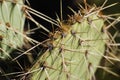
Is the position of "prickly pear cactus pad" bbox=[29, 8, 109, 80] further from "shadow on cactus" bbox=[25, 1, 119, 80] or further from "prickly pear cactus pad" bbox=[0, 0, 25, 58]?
"prickly pear cactus pad" bbox=[0, 0, 25, 58]

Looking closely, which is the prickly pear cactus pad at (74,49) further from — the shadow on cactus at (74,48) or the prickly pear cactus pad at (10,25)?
the prickly pear cactus pad at (10,25)

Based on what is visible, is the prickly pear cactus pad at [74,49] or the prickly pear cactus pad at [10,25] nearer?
the prickly pear cactus pad at [74,49]

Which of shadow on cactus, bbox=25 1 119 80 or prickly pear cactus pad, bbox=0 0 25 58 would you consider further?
prickly pear cactus pad, bbox=0 0 25 58

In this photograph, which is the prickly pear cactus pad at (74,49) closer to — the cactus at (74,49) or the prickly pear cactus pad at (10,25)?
the cactus at (74,49)

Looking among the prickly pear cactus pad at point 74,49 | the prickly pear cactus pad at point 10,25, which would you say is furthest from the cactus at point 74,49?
the prickly pear cactus pad at point 10,25

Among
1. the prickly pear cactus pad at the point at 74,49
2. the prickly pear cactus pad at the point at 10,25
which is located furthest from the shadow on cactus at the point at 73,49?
the prickly pear cactus pad at the point at 10,25

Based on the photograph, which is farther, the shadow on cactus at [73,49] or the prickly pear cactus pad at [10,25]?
the prickly pear cactus pad at [10,25]

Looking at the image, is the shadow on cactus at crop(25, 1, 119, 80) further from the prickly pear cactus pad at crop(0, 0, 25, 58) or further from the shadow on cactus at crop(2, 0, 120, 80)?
the prickly pear cactus pad at crop(0, 0, 25, 58)

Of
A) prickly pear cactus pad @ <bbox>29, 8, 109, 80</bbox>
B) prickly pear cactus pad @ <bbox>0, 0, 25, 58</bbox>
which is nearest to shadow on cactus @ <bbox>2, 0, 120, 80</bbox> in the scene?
prickly pear cactus pad @ <bbox>29, 8, 109, 80</bbox>

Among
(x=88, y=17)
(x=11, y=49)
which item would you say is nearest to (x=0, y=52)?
(x=11, y=49)
